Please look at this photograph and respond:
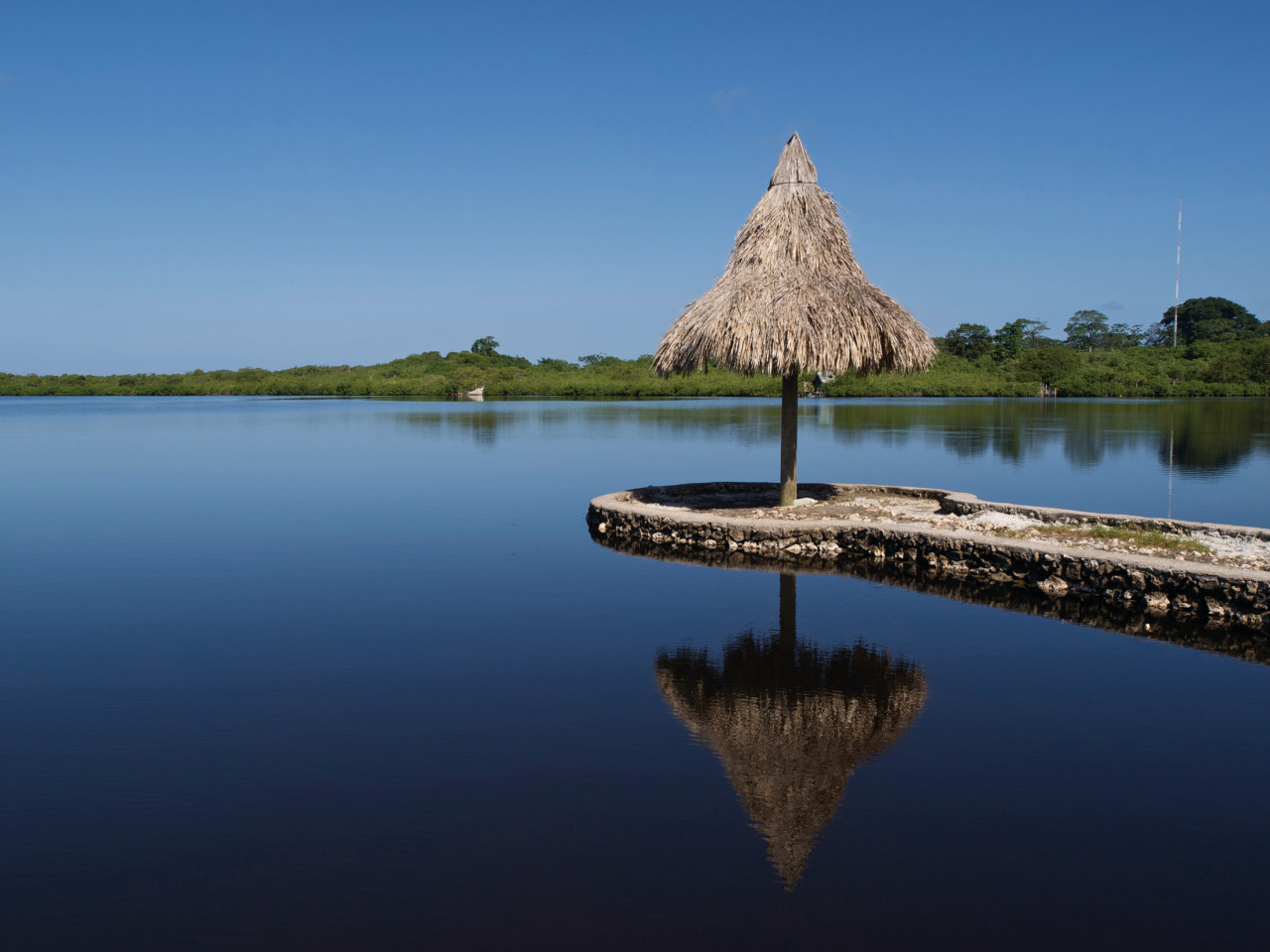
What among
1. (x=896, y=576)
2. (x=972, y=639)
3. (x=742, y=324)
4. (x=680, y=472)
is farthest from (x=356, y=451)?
(x=972, y=639)

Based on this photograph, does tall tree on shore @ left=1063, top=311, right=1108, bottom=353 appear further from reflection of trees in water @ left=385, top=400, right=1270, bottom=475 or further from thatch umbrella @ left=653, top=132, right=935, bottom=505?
thatch umbrella @ left=653, top=132, right=935, bottom=505

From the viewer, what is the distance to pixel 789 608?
741 cm

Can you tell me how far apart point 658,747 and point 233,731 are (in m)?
2.39

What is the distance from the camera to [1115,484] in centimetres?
1507

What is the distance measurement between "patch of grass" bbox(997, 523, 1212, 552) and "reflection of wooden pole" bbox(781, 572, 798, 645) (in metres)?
2.31

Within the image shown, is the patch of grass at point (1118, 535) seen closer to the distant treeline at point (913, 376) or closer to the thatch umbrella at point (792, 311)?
the thatch umbrella at point (792, 311)

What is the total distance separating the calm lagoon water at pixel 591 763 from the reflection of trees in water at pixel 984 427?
14.3m

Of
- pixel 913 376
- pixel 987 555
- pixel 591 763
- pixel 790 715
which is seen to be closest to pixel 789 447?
pixel 987 555

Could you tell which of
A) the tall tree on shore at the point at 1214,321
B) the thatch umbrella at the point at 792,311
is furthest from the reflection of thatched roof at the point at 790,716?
the tall tree on shore at the point at 1214,321

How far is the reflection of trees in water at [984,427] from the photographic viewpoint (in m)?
21.3

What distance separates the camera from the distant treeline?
186ft

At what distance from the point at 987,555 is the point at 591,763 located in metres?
5.41

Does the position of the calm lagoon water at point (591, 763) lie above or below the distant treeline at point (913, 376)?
below

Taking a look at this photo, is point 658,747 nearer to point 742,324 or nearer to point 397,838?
point 397,838
